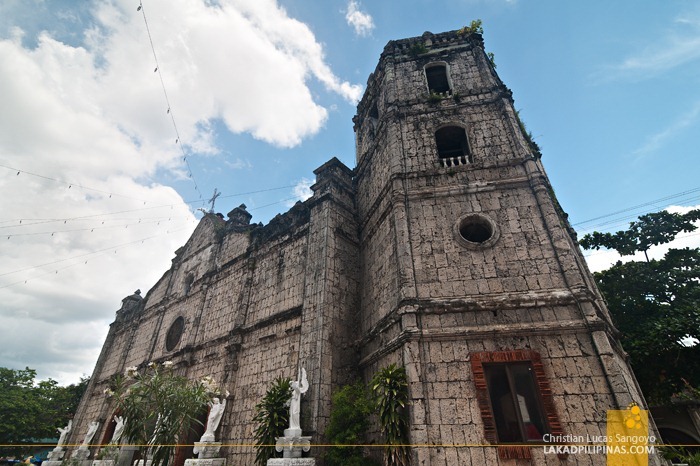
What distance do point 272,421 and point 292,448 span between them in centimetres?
111

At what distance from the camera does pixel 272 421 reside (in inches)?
346

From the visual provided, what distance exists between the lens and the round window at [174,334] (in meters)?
17.1

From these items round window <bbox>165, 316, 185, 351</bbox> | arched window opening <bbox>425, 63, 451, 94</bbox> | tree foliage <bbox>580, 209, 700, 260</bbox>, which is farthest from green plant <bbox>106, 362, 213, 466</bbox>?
tree foliage <bbox>580, 209, 700, 260</bbox>

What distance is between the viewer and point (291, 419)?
8.32 meters

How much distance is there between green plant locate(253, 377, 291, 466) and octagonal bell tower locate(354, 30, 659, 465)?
7.97 feet

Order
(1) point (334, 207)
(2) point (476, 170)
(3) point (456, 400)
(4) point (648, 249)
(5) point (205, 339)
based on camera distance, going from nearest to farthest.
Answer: (3) point (456, 400)
(2) point (476, 170)
(1) point (334, 207)
(4) point (648, 249)
(5) point (205, 339)

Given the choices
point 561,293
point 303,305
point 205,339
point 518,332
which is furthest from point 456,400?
point 205,339

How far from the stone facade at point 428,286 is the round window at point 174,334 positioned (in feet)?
3.03

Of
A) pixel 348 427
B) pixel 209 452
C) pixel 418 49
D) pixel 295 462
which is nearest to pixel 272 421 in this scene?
pixel 295 462

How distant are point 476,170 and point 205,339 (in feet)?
42.6

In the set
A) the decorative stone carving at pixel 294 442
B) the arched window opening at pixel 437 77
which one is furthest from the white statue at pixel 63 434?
the arched window opening at pixel 437 77

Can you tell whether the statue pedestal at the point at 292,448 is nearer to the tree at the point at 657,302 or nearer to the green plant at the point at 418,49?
the tree at the point at 657,302

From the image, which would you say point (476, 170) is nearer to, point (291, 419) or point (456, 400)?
point (456, 400)

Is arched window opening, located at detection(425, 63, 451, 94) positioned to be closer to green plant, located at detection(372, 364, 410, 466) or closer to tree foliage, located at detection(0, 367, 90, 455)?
green plant, located at detection(372, 364, 410, 466)
